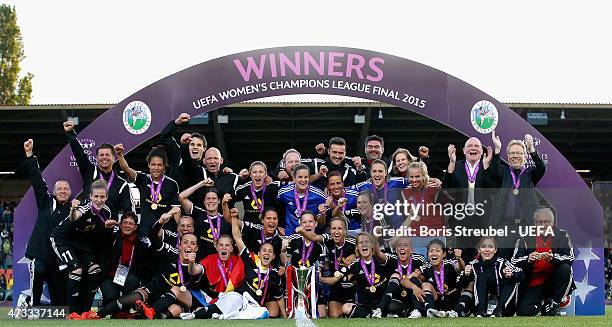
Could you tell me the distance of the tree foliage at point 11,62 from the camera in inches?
1629

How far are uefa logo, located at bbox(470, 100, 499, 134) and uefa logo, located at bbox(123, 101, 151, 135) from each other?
157 inches

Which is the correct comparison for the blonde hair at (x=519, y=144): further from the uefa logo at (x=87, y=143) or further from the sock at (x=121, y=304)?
the uefa logo at (x=87, y=143)

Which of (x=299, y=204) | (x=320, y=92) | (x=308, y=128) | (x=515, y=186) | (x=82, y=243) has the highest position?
(x=308, y=128)

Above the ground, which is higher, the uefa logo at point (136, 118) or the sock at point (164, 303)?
the uefa logo at point (136, 118)

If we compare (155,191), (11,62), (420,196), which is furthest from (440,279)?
(11,62)

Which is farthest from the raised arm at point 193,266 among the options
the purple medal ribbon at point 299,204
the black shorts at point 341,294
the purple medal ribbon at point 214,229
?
the black shorts at point 341,294

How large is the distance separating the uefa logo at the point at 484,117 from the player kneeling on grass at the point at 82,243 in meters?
4.49

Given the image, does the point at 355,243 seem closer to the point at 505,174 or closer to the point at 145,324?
the point at 505,174

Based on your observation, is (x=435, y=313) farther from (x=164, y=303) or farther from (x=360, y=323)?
(x=164, y=303)

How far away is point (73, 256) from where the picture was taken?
948 cm

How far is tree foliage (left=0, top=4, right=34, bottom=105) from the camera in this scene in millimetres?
41375

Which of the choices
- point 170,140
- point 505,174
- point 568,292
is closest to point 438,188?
point 505,174

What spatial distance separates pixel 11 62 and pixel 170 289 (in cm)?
3522

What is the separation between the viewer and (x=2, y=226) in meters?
21.8
